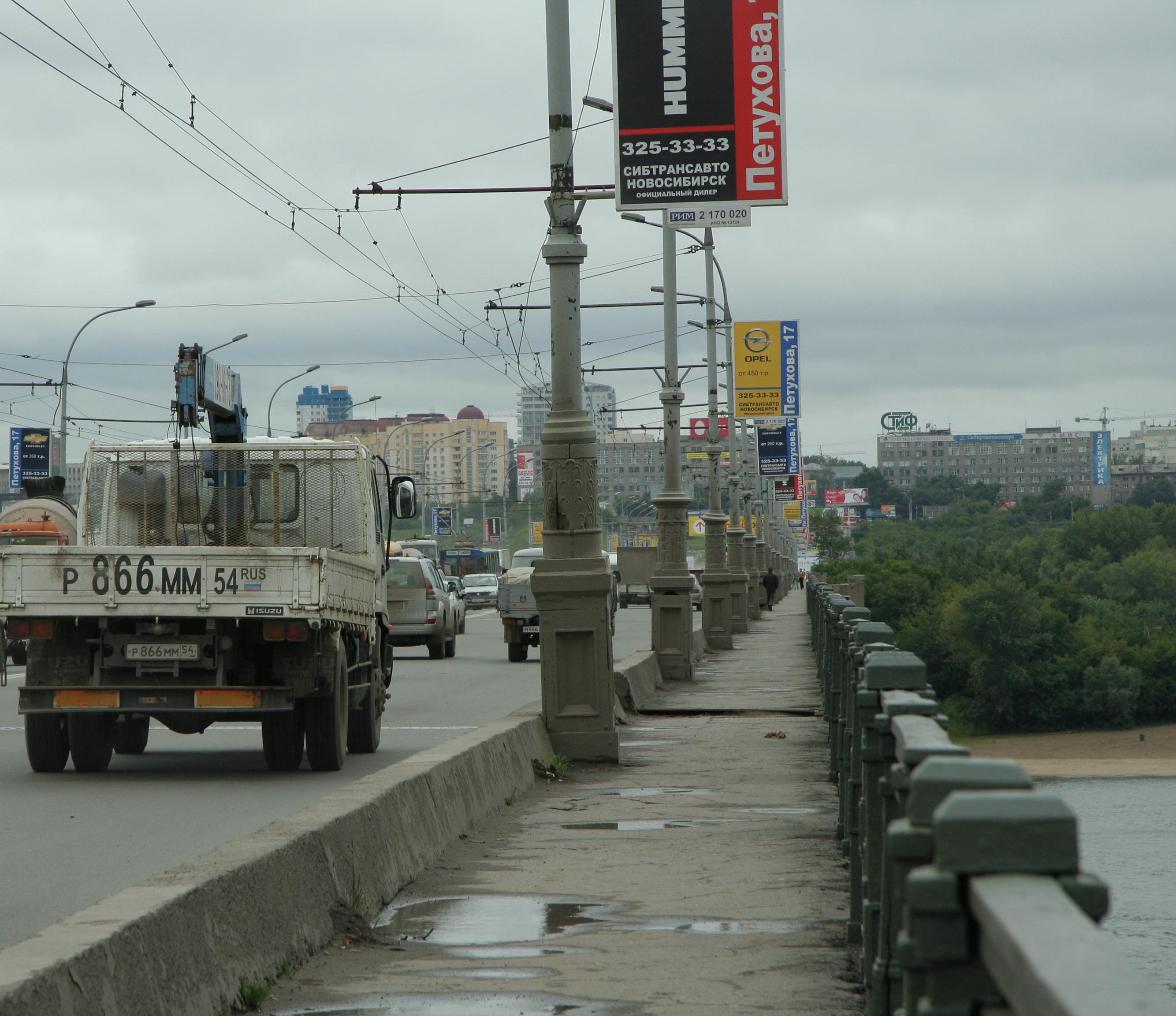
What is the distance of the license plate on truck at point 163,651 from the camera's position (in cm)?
1144

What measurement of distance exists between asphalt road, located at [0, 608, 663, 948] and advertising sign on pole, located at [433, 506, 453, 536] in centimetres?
8100

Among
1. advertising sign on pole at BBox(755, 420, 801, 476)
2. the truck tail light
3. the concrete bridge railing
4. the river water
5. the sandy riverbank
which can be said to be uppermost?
advertising sign on pole at BBox(755, 420, 801, 476)

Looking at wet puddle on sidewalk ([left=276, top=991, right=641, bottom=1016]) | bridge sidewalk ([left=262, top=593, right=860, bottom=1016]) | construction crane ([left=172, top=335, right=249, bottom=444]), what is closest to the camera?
wet puddle on sidewalk ([left=276, top=991, right=641, bottom=1016])

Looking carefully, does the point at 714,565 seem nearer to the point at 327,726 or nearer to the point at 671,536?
the point at 671,536

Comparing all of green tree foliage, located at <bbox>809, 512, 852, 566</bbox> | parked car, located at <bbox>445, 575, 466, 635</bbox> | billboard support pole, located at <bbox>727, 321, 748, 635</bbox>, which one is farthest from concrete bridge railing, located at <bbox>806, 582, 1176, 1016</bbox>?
green tree foliage, located at <bbox>809, 512, 852, 566</bbox>

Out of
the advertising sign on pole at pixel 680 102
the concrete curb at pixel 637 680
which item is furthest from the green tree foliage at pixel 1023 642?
the advertising sign on pole at pixel 680 102

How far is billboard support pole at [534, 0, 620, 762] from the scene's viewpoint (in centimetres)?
1202

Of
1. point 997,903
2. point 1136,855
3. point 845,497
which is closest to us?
point 997,903

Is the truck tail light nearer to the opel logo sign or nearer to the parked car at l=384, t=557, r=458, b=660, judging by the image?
the parked car at l=384, t=557, r=458, b=660

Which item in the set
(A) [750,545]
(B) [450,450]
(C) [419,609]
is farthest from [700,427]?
(B) [450,450]

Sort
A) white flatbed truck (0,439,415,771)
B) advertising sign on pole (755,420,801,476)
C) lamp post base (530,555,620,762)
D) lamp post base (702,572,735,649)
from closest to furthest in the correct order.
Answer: white flatbed truck (0,439,415,771) → lamp post base (530,555,620,762) → lamp post base (702,572,735,649) → advertising sign on pole (755,420,801,476)

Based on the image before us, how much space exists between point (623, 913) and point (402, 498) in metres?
7.66

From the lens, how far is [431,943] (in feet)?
20.3

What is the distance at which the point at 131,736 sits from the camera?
13734 mm
